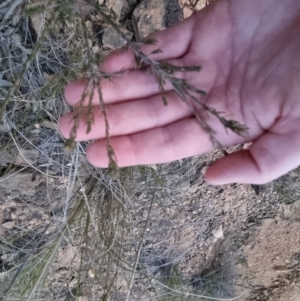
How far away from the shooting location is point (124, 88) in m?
1.04

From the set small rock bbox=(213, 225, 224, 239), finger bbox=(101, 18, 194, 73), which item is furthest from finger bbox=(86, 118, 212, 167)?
small rock bbox=(213, 225, 224, 239)

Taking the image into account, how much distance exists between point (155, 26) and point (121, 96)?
639mm

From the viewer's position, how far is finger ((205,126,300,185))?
0.99 meters

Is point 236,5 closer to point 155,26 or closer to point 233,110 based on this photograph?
point 233,110

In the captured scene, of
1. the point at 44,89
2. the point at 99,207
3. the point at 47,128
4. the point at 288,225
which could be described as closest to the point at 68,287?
the point at 99,207

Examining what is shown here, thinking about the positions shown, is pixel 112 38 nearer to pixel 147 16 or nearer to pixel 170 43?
pixel 147 16

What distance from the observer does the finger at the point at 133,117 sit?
101 cm

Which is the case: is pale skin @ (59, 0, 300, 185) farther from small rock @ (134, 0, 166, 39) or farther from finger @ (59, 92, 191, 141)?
small rock @ (134, 0, 166, 39)

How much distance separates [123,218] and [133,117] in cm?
73

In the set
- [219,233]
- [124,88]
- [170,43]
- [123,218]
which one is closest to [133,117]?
[124,88]

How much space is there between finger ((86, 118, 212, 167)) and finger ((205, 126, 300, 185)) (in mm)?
91

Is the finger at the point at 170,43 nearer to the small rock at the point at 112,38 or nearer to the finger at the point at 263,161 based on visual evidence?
the finger at the point at 263,161

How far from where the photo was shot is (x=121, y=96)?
105cm

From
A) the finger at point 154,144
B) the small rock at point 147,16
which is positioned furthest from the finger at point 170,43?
the small rock at point 147,16
